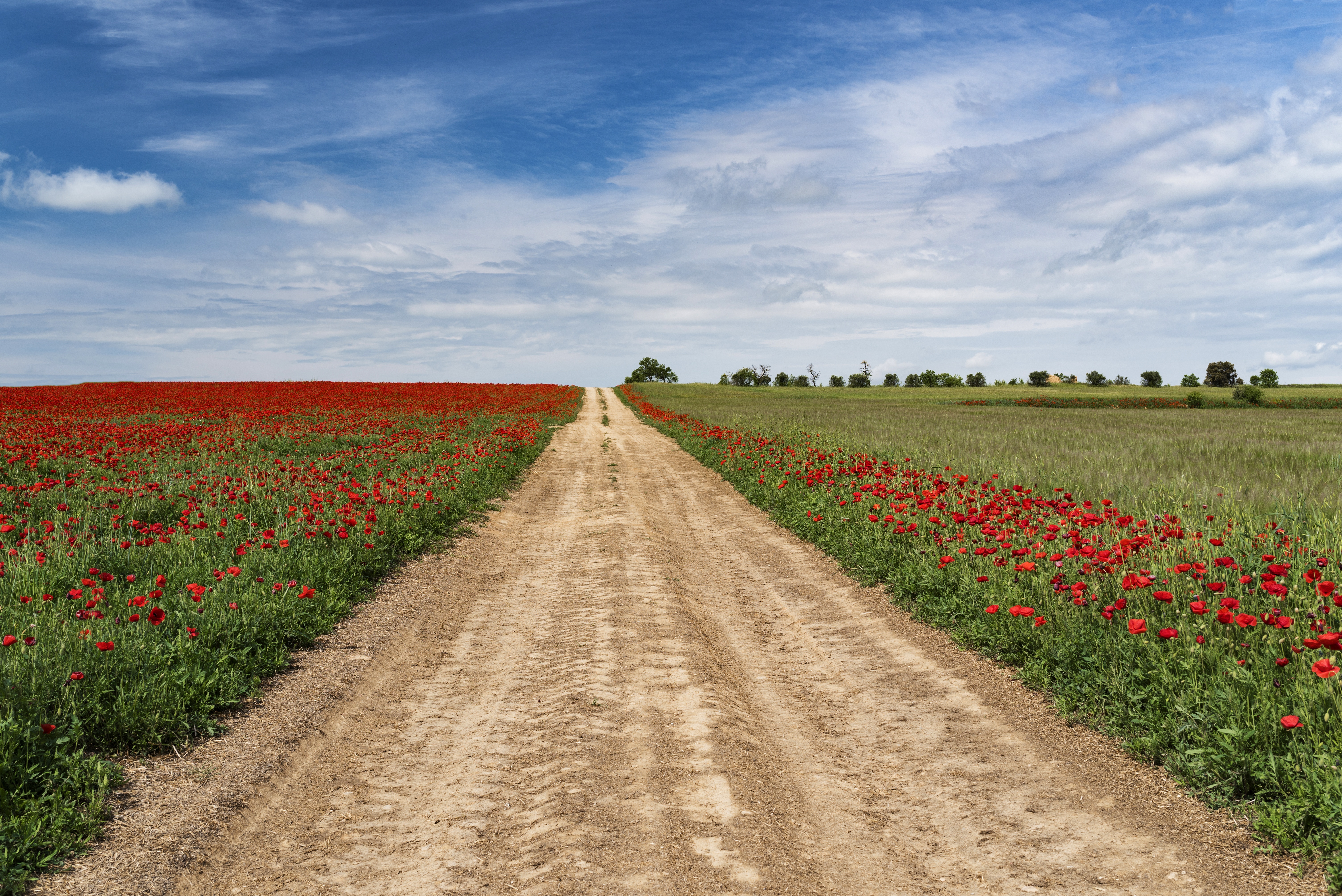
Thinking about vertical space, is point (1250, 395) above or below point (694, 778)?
above

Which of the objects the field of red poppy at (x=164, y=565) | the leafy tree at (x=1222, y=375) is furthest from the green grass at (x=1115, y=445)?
the leafy tree at (x=1222, y=375)

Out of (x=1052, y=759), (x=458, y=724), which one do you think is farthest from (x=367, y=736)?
(x=1052, y=759)

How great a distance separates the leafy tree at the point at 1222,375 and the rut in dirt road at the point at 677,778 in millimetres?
110372

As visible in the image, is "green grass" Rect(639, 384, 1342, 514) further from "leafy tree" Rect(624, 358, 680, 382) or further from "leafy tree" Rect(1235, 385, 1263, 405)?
"leafy tree" Rect(624, 358, 680, 382)

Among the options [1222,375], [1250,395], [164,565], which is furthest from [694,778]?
[1222,375]

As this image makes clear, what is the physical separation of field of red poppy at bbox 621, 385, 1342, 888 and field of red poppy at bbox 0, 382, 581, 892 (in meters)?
6.05

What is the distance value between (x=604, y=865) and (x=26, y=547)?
7.60 m

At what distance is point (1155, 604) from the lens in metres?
5.71

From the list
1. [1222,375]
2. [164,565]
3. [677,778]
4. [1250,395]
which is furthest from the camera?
[1222,375]

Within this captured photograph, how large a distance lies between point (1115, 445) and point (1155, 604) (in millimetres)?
13700

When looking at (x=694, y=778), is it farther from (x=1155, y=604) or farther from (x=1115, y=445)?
(x=1115, y=445)

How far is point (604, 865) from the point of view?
3.46 meters

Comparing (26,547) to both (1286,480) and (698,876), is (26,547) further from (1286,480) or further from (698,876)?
(1286,480)

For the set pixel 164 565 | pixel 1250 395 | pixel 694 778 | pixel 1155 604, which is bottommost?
pixel 694 778
